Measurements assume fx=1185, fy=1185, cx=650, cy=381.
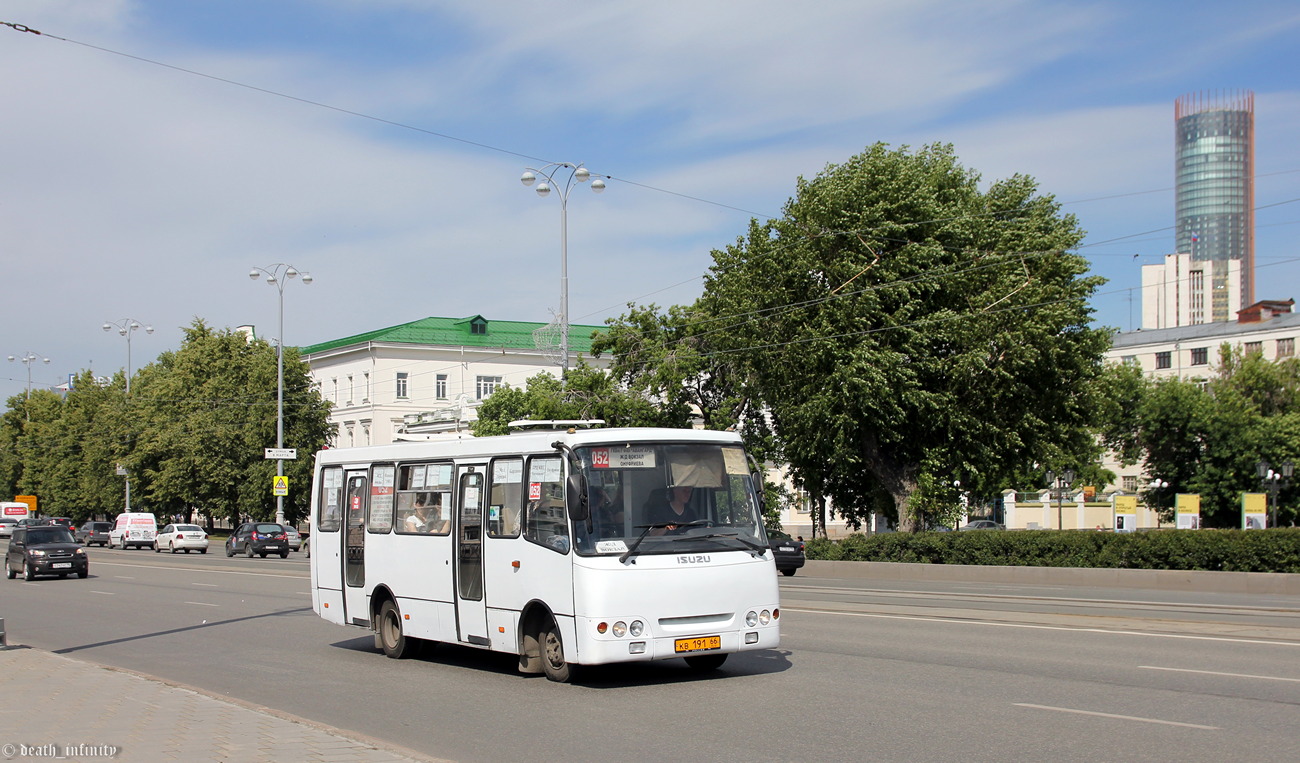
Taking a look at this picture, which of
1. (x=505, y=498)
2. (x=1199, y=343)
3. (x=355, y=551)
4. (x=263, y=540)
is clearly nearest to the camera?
(x=505, y=498)

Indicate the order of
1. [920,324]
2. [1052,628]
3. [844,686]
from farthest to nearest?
[920,324], [1052,628], [844,686]

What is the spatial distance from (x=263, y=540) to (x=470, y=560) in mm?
42956

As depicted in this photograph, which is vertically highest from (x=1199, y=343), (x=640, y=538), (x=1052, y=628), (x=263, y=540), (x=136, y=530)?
(x=1199, y=343)

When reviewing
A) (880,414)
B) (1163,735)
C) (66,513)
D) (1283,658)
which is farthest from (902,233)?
(66,513)

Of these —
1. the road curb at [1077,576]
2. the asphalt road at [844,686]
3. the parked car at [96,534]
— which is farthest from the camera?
the parked car at [96,534]

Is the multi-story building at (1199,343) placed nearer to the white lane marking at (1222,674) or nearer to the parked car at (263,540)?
the parked car at (263,540)

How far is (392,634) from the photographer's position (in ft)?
47.4

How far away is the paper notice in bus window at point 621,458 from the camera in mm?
11578

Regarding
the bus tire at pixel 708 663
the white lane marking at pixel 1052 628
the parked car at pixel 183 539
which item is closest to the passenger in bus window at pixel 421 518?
the bus tire at pixel 708 663

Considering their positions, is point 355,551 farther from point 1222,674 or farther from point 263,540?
point 263,540

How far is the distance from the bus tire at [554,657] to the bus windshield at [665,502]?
107cm

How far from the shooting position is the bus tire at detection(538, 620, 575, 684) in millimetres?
11602

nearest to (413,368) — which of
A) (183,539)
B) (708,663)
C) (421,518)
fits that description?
(183,539)

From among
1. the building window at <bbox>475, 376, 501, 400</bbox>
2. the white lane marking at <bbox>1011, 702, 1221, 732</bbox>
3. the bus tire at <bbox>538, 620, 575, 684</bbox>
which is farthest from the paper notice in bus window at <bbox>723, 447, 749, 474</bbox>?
the building window at <bbox>475, 376, 501, 400</bbox>
